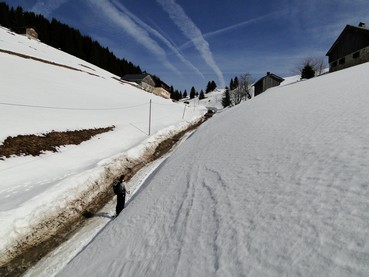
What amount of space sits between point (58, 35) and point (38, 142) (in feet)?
312

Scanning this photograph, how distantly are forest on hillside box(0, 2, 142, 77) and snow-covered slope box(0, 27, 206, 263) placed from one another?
57.2 m

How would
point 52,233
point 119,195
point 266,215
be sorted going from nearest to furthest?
point 266,215 → point 52,233 → point 119,195

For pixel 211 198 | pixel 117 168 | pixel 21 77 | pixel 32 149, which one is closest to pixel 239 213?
pixel 211 198

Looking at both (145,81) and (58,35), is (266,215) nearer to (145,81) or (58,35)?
(145,81)

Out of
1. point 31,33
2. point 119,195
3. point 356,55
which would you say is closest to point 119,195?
point 119,195

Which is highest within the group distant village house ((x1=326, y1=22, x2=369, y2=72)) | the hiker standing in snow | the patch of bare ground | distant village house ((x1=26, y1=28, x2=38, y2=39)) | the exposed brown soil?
distant village house ((x1=26, y1=28, x2=38, y2=39))

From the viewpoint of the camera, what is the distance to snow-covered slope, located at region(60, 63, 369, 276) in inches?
128

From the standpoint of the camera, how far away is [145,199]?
8.77 metres

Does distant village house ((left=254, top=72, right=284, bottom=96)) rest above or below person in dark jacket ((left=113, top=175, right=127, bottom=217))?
above

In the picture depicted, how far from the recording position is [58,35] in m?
94.5

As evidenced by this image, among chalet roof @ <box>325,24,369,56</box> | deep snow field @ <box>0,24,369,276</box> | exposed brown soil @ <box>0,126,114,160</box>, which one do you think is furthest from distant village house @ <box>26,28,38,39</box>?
deep snow field @ <box>0,24,369,276</box>

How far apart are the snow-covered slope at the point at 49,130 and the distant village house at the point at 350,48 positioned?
Result: 2374cm

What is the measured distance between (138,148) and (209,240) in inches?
636

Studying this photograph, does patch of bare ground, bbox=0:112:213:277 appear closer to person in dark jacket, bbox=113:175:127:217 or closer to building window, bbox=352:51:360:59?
person in dark jacket, bbox=113:175:127:217
